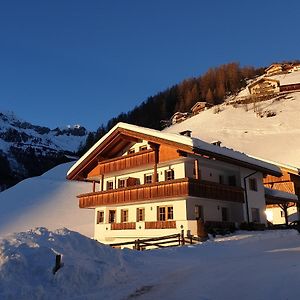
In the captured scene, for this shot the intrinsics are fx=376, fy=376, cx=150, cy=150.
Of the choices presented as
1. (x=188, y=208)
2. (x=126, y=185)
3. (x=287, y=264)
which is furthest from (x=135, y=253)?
(x=126, y=185)

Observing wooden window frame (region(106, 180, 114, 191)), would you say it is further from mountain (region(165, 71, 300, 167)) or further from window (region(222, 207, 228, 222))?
mountain (region(165, 71, 300, 167))

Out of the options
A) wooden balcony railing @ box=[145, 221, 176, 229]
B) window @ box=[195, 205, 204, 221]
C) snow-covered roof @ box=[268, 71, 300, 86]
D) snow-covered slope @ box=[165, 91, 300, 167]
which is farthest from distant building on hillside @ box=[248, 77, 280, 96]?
wooden balcony railing @ box=[145, 221, 176, 229]

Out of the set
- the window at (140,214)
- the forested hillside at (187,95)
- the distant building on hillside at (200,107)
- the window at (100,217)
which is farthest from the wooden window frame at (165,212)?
the forested hillside at (187,95)

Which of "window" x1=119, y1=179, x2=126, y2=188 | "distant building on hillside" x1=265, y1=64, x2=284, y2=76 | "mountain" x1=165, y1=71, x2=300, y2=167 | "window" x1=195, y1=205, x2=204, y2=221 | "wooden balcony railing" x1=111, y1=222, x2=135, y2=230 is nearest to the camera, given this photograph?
A: "window" x1=195, y1=205, x2=204, y2=221

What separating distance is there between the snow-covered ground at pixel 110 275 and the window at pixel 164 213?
13641 millimetres

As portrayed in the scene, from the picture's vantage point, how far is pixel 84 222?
44.3 metres

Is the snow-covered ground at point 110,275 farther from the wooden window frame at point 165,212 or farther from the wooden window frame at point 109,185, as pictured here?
the wooden window frame at point 109,185

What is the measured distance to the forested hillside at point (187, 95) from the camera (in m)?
128

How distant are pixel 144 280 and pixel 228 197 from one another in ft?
56.3

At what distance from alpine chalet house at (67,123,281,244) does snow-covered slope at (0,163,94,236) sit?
868 centimetres

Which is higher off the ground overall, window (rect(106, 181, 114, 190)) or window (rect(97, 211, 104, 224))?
window (rect(106, 181, 114, 190))

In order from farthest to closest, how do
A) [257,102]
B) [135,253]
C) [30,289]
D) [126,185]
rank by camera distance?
[257,102]
[126,185]
[135,253]
[30,289]

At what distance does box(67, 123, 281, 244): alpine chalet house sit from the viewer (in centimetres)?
2588

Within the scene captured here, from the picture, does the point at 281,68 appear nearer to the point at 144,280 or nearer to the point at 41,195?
the point at 41,195
